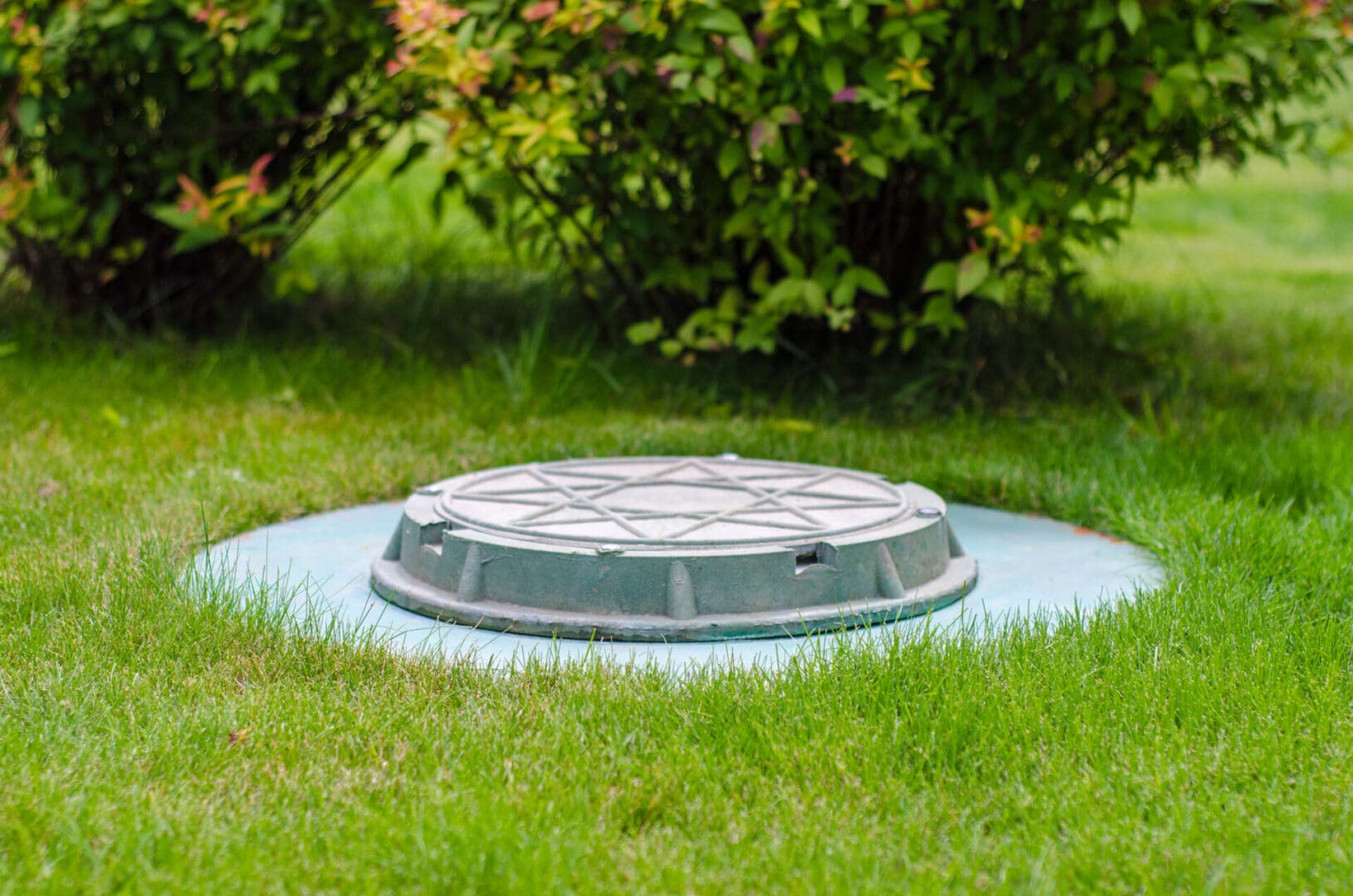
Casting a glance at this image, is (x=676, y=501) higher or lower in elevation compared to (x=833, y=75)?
lower

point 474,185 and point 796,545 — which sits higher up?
point 474,185

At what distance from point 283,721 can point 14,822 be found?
1.40ft

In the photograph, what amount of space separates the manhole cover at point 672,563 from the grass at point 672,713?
24 cm

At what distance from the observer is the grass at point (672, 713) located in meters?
1.85

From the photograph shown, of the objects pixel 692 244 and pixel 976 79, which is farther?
pixel 692 244

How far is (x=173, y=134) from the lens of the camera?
4988 mm

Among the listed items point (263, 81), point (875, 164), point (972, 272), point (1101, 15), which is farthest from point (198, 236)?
point (1101, 15)

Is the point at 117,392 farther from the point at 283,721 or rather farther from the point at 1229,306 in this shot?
the point at 1229,306

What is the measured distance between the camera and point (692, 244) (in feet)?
15.6

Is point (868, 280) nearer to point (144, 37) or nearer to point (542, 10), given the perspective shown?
point (542, 10)

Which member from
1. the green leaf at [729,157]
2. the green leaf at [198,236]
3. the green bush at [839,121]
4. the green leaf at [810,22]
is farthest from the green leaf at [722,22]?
the green leaf at [198,236]

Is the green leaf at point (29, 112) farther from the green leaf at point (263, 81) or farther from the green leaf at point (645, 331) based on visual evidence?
the green leaf at point (645, 331)

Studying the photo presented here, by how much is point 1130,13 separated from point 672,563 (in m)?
2.03

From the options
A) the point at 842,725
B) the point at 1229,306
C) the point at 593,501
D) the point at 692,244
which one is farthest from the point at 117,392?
the point at 1229,306
